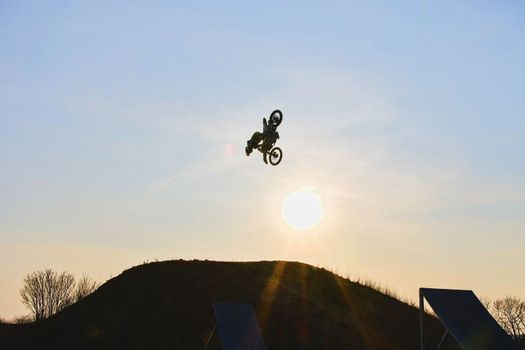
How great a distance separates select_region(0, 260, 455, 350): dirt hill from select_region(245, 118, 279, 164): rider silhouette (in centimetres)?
981

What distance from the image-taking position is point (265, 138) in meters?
24.4

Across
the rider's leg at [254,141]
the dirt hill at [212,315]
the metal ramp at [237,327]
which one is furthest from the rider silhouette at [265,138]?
the dirt hill at [212,315]

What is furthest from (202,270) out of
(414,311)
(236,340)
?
(236,340)

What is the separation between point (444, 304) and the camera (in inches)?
786

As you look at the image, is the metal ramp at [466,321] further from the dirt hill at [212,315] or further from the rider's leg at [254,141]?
the dirt hill at [212,315]

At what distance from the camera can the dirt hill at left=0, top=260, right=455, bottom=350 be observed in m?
31.1

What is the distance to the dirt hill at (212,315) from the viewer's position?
3114 cm

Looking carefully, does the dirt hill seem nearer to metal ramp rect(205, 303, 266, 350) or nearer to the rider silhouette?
metal ramp rect(205, 303, 266, 350)

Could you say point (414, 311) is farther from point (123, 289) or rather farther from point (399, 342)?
point (123, 289)

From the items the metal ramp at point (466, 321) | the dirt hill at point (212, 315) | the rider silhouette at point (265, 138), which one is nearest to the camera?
the metal ramp at point (466, 321)

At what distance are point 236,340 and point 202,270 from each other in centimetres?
1720

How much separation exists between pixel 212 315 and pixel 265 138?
12080 millimetres

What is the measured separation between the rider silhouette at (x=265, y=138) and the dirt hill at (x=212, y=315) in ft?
32.2

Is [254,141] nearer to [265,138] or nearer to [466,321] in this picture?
A: [265,138]
